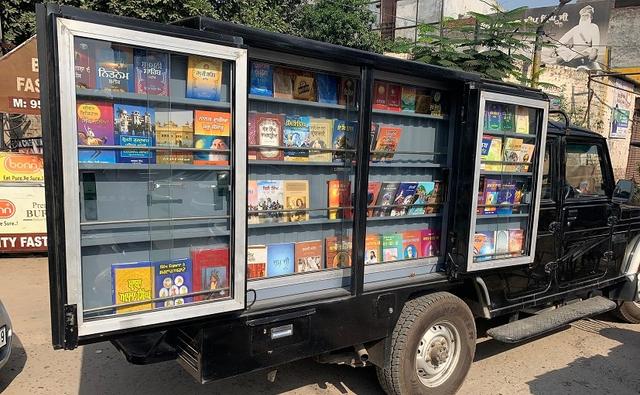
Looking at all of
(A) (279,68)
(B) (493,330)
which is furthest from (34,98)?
(B) (493,330)

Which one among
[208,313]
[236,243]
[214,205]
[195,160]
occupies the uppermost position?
[195,160]

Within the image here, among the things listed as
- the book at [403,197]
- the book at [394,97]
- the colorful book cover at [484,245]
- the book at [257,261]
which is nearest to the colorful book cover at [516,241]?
the colorful book cover at [484,245]

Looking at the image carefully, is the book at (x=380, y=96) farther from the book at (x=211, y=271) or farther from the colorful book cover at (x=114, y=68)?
the colorful book cover at (x=114, y=68)

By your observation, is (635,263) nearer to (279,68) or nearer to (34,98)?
(279,68)

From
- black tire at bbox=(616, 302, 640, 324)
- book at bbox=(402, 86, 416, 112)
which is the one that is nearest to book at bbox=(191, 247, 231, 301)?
book at bbox=(402, 86, 416, 112)

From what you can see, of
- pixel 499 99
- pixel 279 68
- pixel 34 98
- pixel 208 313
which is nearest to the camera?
pixel 208 313

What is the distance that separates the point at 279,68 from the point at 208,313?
1.50m

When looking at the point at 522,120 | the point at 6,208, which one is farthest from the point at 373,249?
the point at 6,208

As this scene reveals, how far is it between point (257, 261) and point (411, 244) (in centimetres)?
124

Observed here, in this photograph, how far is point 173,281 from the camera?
8.01 ft

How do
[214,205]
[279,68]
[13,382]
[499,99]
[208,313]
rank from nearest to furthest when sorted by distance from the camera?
1. [208,313]
2. [214,205]
3. [279,68]
4. [499,99]
5. [13,382]

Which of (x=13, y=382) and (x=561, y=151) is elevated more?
(x=561, y=151)

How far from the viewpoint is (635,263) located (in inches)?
203

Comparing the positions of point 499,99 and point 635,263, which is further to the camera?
point 635,263
